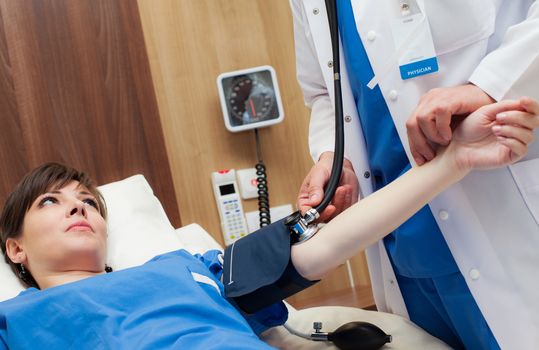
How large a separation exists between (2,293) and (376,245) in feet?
2.91

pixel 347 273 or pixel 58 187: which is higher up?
pixel 58 187

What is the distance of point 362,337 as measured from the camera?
4.09 feet

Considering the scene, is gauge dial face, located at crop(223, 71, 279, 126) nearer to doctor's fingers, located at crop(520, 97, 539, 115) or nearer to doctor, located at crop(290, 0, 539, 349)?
doctor, located at crop(290, 0, 539, 349)

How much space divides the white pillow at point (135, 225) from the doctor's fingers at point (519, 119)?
1001 millimetres

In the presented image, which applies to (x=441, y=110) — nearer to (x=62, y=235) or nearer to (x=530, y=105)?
(x=530, y=105)

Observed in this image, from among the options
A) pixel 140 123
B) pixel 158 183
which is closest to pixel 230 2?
pixel 140 123

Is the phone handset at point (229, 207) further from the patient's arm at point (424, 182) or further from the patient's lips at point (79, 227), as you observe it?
the patient's arm at point (424, 182)

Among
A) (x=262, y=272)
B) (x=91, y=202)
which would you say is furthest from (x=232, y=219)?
(x=262, y=272)

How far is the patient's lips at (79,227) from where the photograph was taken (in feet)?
4.62

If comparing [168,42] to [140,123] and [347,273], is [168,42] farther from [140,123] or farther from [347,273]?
[347,273]

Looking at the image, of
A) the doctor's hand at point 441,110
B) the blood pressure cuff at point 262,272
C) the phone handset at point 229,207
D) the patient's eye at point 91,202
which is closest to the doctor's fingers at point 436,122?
the doctor's hand at point 441,110

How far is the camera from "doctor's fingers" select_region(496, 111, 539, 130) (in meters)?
0.91

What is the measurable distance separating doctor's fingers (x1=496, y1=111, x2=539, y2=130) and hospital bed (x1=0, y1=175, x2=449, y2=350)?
1.76 feet

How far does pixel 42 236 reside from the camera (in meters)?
1.41
